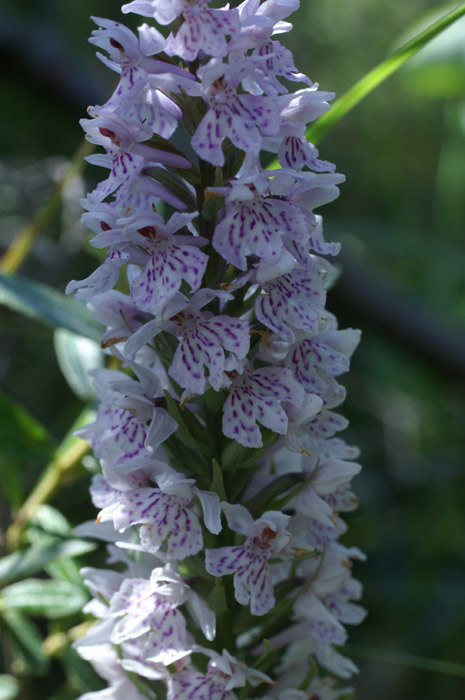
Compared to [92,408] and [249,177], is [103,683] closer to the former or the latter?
[92,408]

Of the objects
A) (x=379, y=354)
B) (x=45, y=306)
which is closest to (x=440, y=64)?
(x=379, y=354)

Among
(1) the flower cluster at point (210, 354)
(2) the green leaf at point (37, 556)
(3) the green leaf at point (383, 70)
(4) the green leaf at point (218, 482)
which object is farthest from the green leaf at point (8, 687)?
(3) the green leaf at point (383, 70)

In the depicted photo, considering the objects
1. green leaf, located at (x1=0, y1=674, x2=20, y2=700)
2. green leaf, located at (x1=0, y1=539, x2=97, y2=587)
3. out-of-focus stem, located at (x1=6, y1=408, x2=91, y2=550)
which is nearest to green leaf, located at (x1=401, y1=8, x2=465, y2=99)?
out-of-focus stem, located at (x1=6, y1=408, x2=91, y2=550)

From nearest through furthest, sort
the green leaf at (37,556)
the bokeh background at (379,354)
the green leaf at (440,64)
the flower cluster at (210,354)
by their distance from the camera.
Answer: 1. the flower cluster at (210,354)
2. the green leaf at (37,556)
3. the bokeh background at (379,354)
4. the green leaf at (440,64)

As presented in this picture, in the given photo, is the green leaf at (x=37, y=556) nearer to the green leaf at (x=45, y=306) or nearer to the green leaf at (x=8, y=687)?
the green leaf at (x=8, y=687)

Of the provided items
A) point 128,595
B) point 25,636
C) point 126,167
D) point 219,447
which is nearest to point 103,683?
point 25,636

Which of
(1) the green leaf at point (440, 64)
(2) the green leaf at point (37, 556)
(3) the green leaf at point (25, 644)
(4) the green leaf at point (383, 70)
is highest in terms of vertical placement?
(1) the green leaf at point (440, 64)

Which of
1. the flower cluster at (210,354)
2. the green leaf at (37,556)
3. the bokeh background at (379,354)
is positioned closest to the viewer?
the flower cluster at (210,354)
